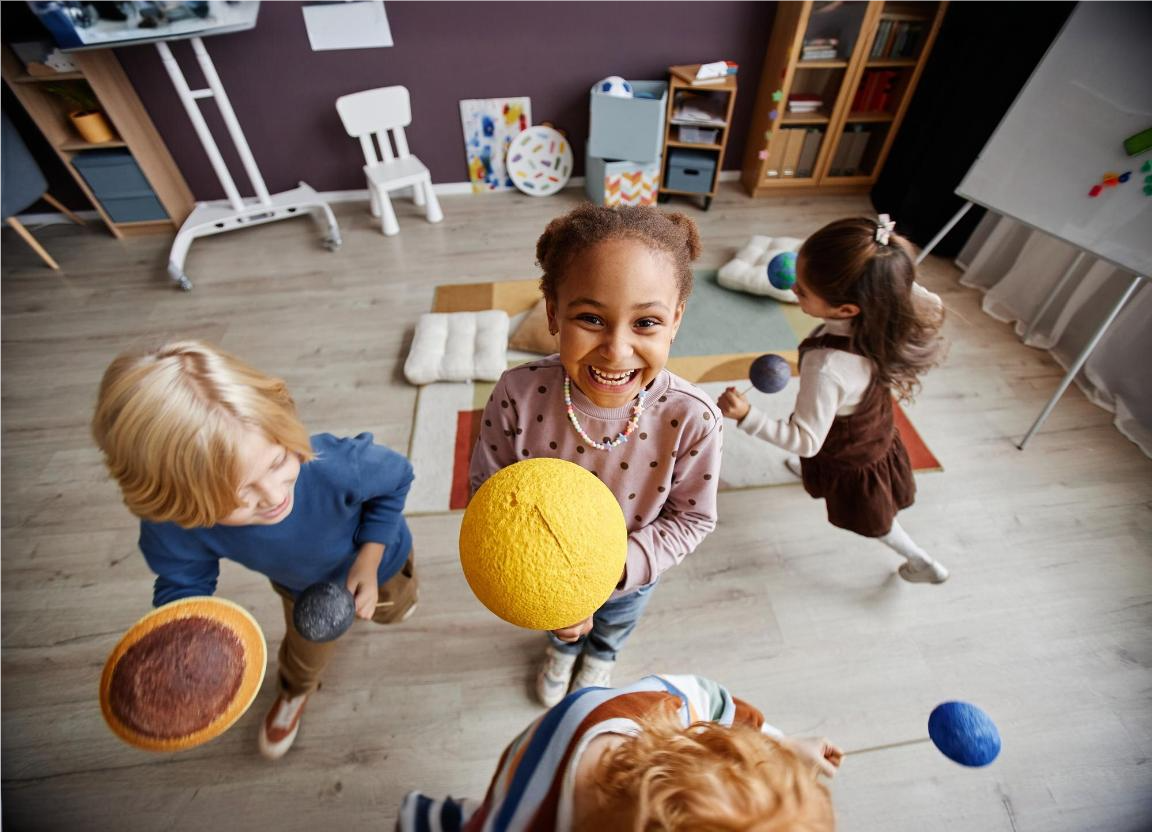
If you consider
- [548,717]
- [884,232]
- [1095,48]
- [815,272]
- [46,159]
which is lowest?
[46,159]

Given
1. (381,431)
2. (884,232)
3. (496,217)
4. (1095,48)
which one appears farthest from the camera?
(496,217)

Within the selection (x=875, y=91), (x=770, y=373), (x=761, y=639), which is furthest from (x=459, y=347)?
(x=875, y=91)

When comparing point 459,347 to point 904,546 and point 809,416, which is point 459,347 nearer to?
point 809,416

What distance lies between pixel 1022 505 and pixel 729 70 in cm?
282

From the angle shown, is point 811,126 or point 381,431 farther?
point 811,126

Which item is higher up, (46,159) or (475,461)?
(475,461)

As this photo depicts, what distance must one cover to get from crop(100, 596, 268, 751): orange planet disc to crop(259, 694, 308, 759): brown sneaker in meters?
0.79

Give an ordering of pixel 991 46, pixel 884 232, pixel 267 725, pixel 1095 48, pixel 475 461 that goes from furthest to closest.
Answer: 1. pixel 991 46
2. pixel 1095 48
3. pixel 267 725
4. pixel 884 232
5. pixel 475 461

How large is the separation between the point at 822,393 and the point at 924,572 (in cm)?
86

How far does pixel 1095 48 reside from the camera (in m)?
1.81

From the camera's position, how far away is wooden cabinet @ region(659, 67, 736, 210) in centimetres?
318

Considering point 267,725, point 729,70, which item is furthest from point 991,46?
point 267,725

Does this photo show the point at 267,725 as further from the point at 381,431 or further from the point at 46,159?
the point at 46,159

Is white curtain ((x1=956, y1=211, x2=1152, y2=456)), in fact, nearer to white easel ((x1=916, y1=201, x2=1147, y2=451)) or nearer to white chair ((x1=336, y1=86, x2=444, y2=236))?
white easel ((x1=916, y1=201, x2=1147, y2=451))
